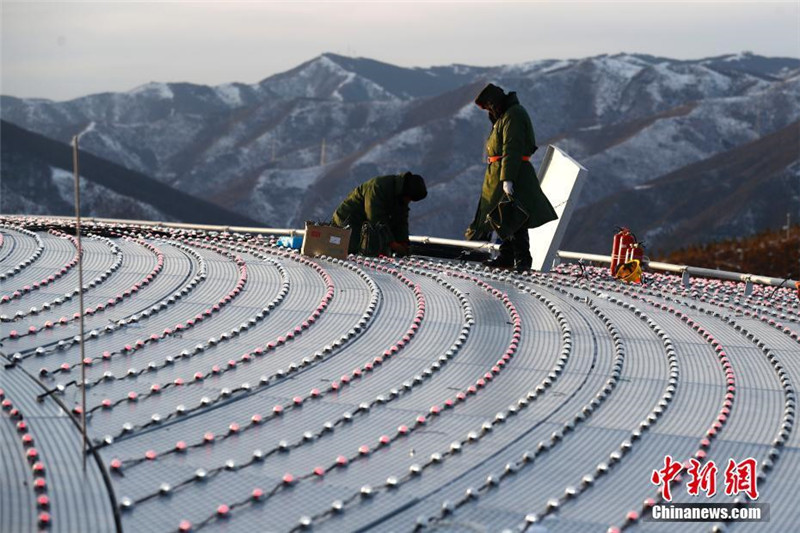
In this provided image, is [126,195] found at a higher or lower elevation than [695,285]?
lower

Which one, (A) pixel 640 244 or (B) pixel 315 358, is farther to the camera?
(A) pixel 640 244

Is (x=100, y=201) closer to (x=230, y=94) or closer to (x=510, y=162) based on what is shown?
(x=510, y=162)

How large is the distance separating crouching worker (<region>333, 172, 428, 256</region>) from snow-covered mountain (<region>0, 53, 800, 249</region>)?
58.2m

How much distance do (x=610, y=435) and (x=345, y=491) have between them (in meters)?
1.74

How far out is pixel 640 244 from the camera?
13039 mm

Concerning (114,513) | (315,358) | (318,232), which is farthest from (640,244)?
(114,513)

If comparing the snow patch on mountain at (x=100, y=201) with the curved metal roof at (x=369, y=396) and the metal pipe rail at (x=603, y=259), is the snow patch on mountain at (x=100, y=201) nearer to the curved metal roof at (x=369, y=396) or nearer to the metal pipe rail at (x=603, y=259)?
the metal pipe rail at (x=603, y=259)

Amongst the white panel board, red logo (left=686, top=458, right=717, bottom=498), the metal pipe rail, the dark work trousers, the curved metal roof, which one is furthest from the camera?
the white panel board

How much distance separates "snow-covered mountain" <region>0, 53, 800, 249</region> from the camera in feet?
301

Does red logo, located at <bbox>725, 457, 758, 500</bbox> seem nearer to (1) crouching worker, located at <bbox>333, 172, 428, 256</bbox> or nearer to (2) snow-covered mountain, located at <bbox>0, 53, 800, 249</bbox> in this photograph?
(1) crouching worker, located at <bbox>333, 172, 428, 256</bbox>

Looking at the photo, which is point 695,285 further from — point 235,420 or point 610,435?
point 235,420

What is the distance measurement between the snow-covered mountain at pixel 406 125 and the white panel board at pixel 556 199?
57449 millimetres

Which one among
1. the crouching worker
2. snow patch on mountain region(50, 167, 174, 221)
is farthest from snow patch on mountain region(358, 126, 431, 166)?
the crouching worker

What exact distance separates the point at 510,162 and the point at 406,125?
101622 millimetres
